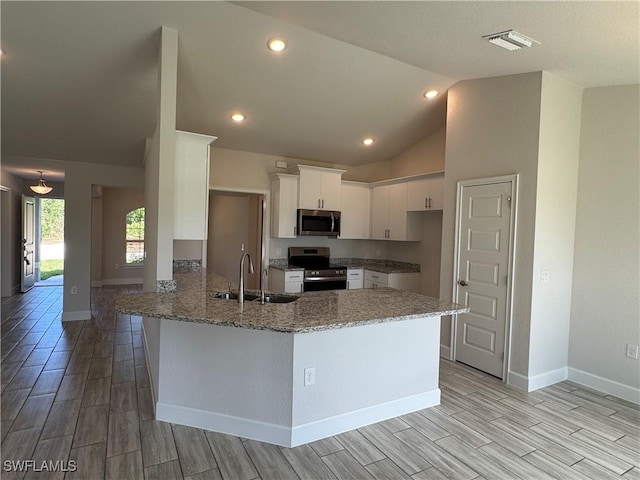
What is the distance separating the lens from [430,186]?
489 centimetres

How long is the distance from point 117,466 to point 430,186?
4423 mm

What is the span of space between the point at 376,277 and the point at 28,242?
7.63 m

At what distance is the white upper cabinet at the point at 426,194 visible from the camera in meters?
4.74

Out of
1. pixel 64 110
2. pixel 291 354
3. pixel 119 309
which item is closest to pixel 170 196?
pixel 119 309

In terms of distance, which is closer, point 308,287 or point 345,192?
point 308,287

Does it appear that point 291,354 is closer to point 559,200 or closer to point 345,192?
point 559,200

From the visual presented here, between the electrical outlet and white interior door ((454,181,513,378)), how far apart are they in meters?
2.12

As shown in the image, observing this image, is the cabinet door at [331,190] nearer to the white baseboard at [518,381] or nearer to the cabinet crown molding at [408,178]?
the cabinet crown molding at [408,178]

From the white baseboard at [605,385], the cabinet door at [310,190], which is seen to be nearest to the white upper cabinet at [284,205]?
the cabinet door at [310,190]

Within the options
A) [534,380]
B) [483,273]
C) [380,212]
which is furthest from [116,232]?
[534,380]

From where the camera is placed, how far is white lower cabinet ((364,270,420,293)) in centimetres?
529

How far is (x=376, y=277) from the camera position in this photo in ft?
18.3

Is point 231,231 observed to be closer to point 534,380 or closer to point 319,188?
point 319,188

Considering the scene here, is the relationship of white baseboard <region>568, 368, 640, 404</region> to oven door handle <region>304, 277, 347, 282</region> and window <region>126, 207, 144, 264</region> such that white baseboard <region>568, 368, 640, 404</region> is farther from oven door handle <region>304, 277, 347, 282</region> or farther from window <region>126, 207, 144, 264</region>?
window <region>126, 207, 144, 264</region>
